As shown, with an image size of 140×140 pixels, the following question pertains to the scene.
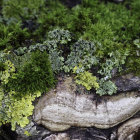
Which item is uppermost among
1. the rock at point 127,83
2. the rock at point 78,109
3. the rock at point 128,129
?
the rock at point 127,83

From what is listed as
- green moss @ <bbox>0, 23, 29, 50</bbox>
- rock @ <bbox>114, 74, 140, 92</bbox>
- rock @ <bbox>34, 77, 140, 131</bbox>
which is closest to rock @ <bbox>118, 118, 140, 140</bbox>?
rock @ <bbox>34, 77, 140, 131</bbox>

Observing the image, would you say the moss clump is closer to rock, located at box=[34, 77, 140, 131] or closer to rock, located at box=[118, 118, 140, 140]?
rock, located at box=[34, 77, 140, 131]

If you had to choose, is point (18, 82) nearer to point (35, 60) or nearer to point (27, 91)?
point (27, 91)

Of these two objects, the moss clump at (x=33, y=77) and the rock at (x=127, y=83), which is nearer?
the moss clump at (x=33, y=77)

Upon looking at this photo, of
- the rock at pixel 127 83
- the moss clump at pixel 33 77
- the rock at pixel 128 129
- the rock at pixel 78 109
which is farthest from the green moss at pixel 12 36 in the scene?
the rock at pixel 128 129

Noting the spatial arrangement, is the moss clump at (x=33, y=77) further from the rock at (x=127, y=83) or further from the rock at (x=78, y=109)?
the rock at (x=127, y=83)

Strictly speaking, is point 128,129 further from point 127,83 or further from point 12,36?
point 12,36
